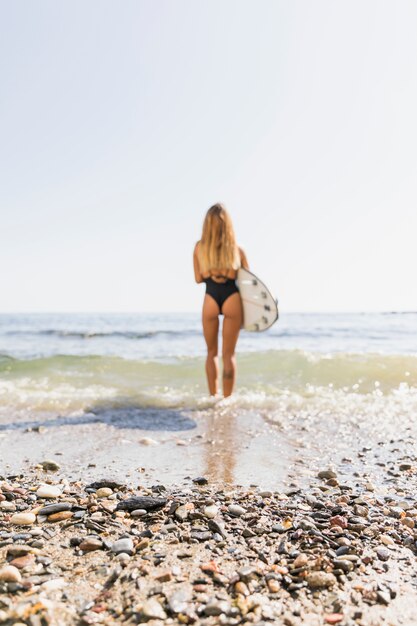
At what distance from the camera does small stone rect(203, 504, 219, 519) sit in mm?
2633

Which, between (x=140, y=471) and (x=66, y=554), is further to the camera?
(x=140, y=471)

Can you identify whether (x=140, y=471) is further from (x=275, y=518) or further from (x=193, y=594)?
(x=193, y=594)

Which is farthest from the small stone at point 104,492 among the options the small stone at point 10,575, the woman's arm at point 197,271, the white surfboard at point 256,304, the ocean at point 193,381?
the white surfboard at point 256,304

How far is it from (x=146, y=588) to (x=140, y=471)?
1728mm

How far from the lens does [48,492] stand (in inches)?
118

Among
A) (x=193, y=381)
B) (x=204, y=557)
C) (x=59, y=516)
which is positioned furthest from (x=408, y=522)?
(x=193, y=381)

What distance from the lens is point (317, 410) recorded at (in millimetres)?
6156

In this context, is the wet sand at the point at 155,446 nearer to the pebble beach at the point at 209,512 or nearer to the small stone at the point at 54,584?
the pebble beach at the point at 209,512

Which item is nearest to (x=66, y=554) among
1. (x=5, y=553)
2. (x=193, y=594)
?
(x=5, y=553)

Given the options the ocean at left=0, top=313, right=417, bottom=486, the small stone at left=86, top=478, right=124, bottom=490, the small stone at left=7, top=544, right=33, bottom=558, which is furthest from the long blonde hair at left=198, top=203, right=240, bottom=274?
the small stone at left=7, top=544, right=33, bottom=558

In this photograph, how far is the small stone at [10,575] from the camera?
1949mm

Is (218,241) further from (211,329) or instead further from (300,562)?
(300,562)

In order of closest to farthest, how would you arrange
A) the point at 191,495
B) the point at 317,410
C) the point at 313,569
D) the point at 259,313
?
the point at 313,569
the point at 191,495
the point at 317,410
the point at 259,313

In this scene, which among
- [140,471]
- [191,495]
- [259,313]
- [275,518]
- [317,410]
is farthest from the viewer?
[259,313]
